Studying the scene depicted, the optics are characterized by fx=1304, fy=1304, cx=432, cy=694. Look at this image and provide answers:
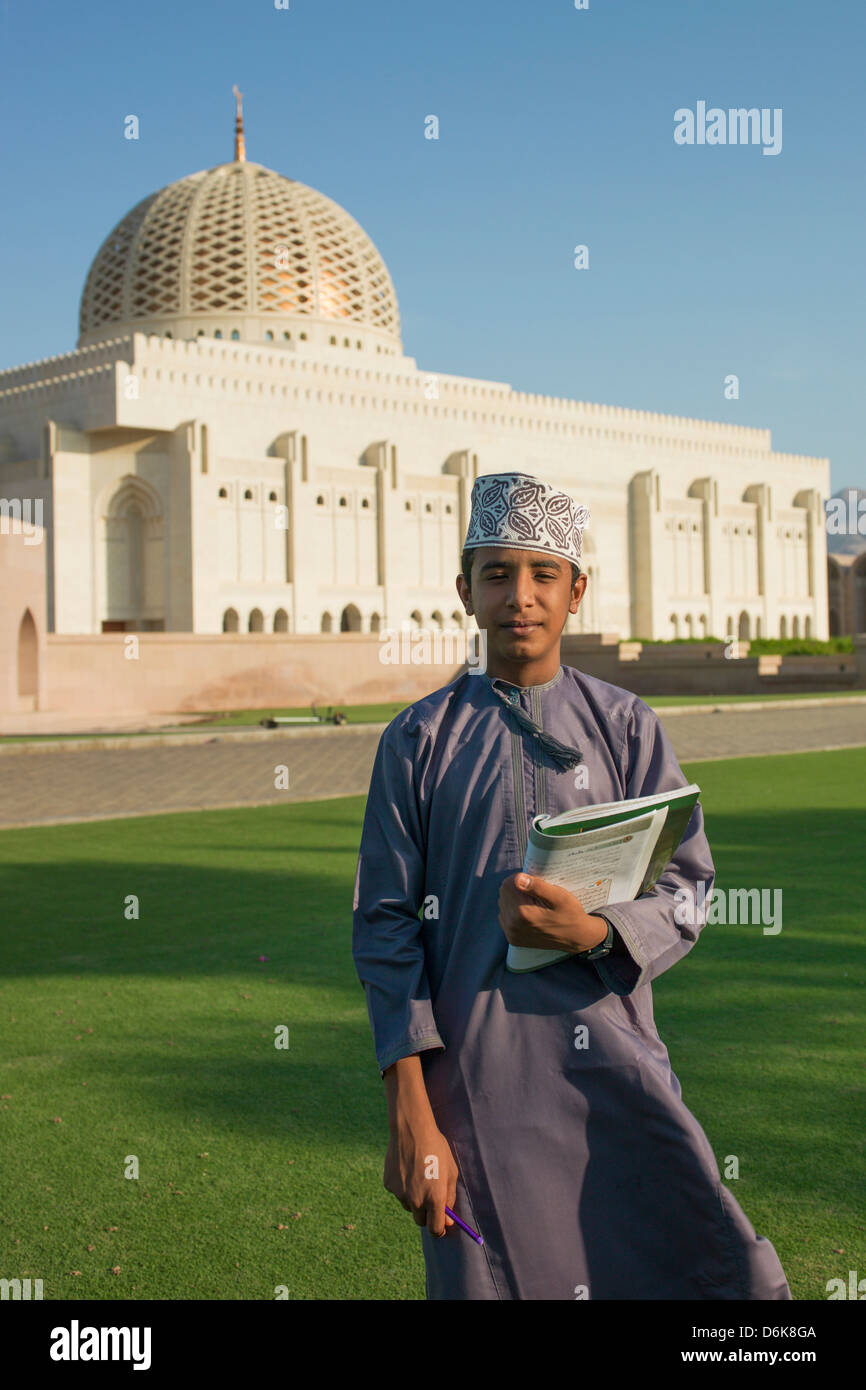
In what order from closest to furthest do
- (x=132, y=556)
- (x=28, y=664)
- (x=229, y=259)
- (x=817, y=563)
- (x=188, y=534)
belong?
1. (x=28, y=664)
2. (x=188, y=534)
3. (x=132, y=556)
4. (x=229, y=259)
5. (x=817, y=563)

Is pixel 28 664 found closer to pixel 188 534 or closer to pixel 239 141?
pixel 188 534

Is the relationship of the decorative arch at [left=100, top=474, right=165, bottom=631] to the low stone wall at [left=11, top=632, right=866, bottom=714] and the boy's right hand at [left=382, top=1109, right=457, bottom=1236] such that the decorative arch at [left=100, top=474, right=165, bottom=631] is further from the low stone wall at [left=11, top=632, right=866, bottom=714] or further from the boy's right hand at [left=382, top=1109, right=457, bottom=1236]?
the boy's right hand at [left=382, top=1109, right=457, bottom=1236]

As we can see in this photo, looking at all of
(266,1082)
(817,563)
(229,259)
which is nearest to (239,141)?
(229,259)

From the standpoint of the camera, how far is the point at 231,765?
42.5 feet

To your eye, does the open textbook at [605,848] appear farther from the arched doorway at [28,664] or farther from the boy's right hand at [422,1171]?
the arched doorway at [28,664]

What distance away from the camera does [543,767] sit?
6.81 feet

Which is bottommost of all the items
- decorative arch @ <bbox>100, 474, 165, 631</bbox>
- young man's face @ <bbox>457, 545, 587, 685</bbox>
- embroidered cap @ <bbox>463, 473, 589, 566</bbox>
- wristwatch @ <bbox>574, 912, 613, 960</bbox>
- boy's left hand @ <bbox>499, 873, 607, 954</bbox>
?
wristwatch @ <bbox>574, 912, 613, 960</bbox>

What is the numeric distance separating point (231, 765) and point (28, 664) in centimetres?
1108

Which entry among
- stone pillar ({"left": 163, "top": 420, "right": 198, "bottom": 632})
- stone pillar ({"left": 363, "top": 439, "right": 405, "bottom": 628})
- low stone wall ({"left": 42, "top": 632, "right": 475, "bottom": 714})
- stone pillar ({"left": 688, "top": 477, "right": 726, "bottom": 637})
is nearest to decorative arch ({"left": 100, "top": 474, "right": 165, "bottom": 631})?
stone pillar ({"left": 163, "top": 420, "right": 198, "bottom": 632})

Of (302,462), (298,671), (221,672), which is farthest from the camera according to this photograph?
(302,462)

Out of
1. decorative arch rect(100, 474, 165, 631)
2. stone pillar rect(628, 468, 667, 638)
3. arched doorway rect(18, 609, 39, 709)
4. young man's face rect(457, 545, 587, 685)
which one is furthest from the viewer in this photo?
stone pillar rect(628, 468, 667, 638)

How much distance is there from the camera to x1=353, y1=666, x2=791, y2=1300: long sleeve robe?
6.27 feet

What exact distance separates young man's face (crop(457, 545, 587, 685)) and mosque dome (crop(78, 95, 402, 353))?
130ft
